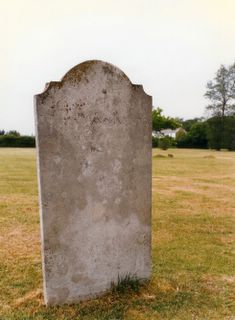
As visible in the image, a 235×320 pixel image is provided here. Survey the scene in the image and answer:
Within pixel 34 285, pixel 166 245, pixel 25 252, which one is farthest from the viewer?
pixel 166 245

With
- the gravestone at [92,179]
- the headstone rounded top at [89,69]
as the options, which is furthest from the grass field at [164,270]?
the headstone rounded top at [89,69]

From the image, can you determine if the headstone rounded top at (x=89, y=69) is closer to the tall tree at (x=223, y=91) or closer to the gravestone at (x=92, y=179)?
the gravestone at (x=92, y=179)

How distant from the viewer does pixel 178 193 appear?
1272 cm

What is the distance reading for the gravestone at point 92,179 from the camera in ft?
13.3

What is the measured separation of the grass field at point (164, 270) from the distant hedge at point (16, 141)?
48.1 m

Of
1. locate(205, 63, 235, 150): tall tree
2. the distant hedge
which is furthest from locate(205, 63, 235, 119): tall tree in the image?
the distant hedge

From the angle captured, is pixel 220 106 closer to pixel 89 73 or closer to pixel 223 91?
pixel 223 91

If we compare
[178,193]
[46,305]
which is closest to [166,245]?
[46,305]

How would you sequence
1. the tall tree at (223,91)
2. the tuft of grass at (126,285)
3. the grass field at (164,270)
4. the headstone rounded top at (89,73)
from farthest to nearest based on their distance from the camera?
the tall tree at (223,91), the tuft of grass at (126,285), the grass field at (164,270), the headstone rounded top at (89,73)

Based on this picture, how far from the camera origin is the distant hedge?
2258 inches

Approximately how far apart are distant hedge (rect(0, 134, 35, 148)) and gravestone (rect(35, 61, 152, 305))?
54.6 m

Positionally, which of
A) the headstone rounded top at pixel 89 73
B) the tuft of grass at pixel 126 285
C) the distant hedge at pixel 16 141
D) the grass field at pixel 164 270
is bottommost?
the grass field at pixel 164 270

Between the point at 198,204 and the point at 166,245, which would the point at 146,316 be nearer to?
the point at 166,245

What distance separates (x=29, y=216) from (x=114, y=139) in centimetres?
Result: 521
